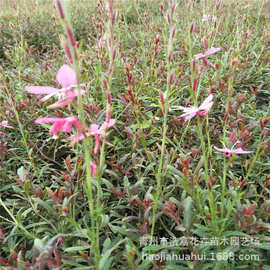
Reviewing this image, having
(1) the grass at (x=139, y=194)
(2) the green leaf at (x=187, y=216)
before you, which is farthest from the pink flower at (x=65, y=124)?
(2) the green leaf at (x=187, y=216)

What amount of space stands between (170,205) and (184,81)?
1.24 m

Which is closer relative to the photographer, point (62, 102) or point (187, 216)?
point (62, 102)

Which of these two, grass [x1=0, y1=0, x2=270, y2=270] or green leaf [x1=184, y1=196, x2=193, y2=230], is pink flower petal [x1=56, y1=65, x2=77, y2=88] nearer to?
grass [x1=0, y1=0, x2=270, y2=270]

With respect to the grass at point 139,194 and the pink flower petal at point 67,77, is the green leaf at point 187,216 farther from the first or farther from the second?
the pink flower petal at point 67,77

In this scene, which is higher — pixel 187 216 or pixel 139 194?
pixel 139 194

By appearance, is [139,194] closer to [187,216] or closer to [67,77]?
[187,216]

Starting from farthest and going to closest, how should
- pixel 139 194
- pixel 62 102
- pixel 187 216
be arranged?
pixel 139 194
pixel 187 216
pixel 62 102

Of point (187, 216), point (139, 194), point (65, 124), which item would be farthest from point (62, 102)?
point (139, 194)

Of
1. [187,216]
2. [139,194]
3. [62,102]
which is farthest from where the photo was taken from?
[139,194]

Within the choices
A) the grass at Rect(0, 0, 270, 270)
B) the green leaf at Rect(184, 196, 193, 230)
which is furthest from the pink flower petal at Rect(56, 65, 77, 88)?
the green leaf at Rect(184, 196, 193, 230)

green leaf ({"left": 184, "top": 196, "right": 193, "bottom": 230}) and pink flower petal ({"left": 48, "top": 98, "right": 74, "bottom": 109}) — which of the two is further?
green leaf ({"left": 184, "top": 196, "right": 193, "bottom": 230})

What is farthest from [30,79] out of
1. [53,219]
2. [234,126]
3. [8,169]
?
[234,126]

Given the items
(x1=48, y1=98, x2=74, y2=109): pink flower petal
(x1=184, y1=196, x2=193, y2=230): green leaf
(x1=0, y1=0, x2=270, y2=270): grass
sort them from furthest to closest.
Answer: (x1=184, y1=196, x2=193, y2=230): green leaf → (x1=0, y1=0, x2=270, y2=270): grass → (x1=48, y1=98, x2=74, y2=109): pink flower petal

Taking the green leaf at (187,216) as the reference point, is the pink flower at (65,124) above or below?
above
